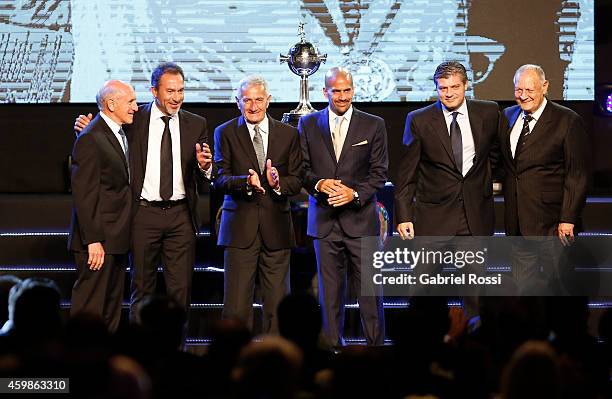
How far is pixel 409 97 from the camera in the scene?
24.3ft

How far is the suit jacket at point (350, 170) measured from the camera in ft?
16.2

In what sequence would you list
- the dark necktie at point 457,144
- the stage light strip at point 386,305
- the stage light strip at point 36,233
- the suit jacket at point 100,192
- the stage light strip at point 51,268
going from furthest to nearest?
the stage light strip at point 36,233 → the stage light strip at point 51,268 → the stage light strip at point 386,305 → the dark necktie at point 457,144 → the suit jacket at point 100,192

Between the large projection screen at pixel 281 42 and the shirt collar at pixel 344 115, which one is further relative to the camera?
the large projection screen at pixel 281 42

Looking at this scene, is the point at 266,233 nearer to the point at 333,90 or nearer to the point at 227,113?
the point at 333,90

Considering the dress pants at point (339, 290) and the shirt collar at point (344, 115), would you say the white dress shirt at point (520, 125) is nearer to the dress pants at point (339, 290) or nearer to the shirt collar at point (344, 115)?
the shirt collar at point (344, 115)

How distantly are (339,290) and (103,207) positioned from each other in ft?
4.19

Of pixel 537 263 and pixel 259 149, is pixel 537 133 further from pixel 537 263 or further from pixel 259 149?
pixel 259 149

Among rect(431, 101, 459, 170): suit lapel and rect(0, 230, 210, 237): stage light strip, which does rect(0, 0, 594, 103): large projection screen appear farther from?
rect(431, 101, 459, 170): suit lapel

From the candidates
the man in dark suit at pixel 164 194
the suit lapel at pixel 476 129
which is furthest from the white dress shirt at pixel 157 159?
the suit lapel at pixel 476 129

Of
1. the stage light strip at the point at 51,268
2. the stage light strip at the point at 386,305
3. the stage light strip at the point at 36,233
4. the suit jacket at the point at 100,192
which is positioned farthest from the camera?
the stage light strip at the point at 36,233

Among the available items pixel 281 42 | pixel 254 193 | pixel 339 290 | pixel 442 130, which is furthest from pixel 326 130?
pixel 281 42

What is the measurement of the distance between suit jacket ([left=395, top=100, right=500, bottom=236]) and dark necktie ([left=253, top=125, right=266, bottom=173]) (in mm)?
709

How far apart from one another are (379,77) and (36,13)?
2.69 m

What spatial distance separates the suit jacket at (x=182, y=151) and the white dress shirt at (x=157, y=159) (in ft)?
0.07
